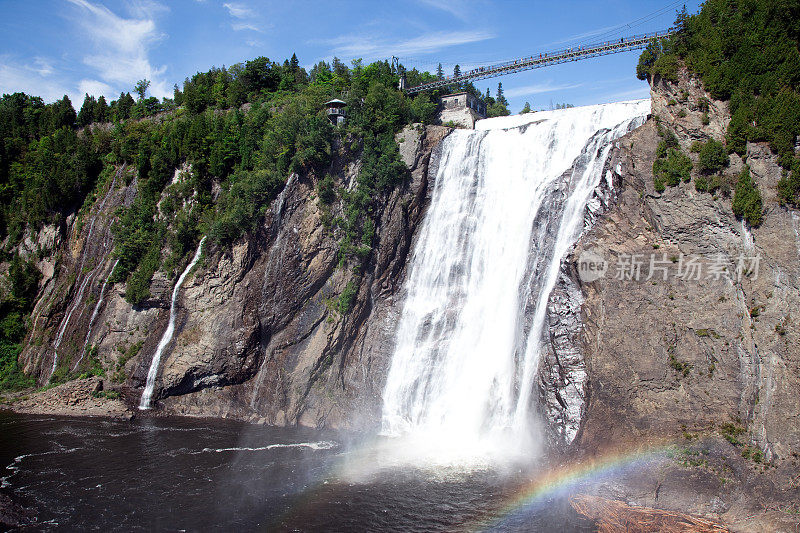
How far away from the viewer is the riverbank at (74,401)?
3462cm

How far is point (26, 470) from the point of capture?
24781mm

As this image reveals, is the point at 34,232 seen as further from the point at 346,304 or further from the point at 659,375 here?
the point at 659,375

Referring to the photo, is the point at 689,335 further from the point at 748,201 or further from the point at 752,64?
the point at 752,64

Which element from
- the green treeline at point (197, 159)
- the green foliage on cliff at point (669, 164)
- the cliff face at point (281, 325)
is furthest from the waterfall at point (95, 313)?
the green foliage on cliff at point (669, 164)

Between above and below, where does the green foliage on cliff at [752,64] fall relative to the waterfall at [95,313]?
above

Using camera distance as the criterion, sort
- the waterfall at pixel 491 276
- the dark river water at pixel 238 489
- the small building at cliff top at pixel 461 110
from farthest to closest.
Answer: the small building at cliff top at pixel 461 110 → the waterfall at pixel 491 276 → the dark river water at pixel 238 489

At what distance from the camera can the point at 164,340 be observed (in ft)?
120

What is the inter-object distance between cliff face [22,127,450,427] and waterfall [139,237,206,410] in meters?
0.49

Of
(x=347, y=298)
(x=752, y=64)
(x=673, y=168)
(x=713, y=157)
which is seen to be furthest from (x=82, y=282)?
(x=752, y=64)

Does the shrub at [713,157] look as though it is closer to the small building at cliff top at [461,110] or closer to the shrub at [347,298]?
the shrub at [347,298]

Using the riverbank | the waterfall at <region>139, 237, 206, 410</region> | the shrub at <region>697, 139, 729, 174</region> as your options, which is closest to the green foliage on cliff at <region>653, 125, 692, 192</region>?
the shrub at <region>697, 139, 729, 174</region>

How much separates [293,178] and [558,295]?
2097cm

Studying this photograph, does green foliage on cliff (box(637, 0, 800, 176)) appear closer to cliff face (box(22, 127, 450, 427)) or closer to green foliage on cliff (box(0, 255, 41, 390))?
cliff face (box(22, 127, 450, 427))

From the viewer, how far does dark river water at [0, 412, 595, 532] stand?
64.6 ft
